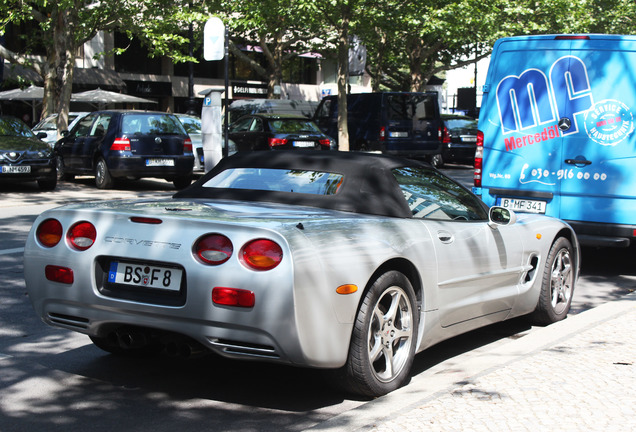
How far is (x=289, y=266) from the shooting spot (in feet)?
12.8

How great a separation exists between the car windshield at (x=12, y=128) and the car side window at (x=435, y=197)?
1307cm

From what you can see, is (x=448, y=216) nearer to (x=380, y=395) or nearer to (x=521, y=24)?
(x=380, y=395)

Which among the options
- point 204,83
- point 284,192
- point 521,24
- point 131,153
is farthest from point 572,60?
point 204,83

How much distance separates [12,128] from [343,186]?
13.6m

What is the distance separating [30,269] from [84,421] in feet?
3.11

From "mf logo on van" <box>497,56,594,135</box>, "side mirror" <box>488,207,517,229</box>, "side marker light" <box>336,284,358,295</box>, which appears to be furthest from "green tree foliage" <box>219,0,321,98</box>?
"side marker light" <box>336,284,358,295</box>

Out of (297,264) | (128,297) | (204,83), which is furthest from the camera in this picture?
(204,83)

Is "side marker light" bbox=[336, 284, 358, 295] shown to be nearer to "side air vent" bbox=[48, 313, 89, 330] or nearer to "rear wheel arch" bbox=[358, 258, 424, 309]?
"rear wheel arch" bbox=[358, 258, 424, 309]

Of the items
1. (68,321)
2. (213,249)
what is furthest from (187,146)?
(213,249)

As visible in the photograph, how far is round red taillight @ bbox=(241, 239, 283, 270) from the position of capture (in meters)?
3.95

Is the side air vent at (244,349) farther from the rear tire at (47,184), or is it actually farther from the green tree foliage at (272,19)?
the green tree foliage at (272,19)

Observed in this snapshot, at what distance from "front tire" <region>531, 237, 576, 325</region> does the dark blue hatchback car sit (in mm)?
11882

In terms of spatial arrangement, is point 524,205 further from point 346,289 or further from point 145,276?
point 145,276

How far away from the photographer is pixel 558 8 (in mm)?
38625
